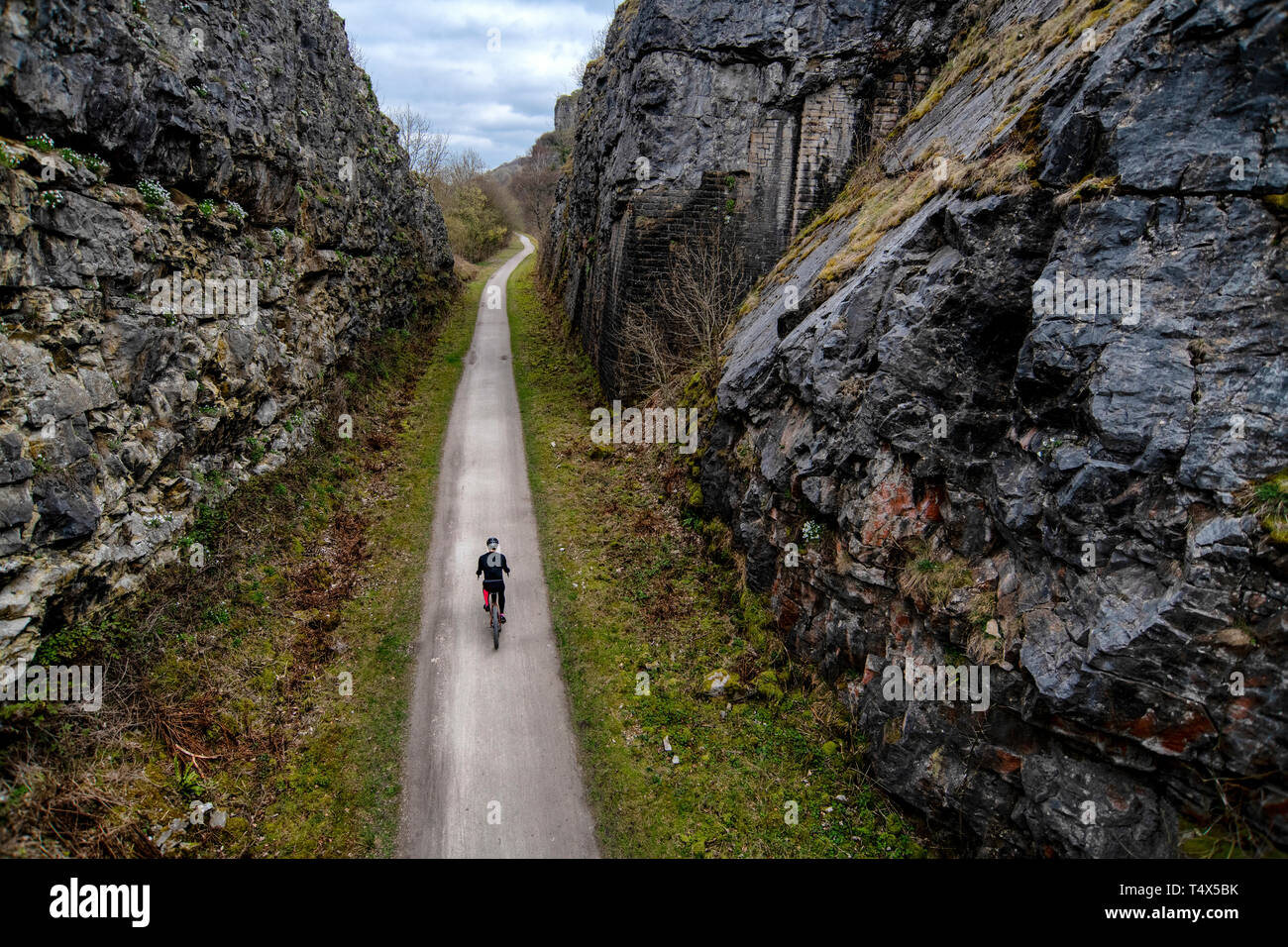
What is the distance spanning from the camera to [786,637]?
1191cm

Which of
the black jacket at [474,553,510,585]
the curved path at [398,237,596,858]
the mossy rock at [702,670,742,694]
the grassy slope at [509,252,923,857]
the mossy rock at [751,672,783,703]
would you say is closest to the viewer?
the curved path at [398,237,596,858]

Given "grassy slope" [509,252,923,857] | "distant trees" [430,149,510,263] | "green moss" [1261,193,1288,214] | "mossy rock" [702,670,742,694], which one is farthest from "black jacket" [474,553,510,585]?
"distant trees" [430,149,510,263]

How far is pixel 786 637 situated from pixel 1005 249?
7381 millimetres

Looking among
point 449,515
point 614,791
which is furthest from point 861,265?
point 449,515

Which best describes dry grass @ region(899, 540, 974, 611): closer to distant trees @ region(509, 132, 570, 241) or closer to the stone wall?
the stone wall

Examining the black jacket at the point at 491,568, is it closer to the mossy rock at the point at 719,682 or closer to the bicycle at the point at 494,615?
the bicycle at the point at 494,615

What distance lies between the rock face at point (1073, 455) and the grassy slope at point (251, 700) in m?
7.85

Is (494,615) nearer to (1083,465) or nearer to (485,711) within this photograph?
(485,711)

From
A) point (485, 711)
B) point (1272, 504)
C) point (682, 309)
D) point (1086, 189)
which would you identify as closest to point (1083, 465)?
point (1272, 504)

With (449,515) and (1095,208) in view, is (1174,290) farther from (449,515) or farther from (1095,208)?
(449,515)

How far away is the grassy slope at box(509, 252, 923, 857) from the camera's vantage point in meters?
9.24

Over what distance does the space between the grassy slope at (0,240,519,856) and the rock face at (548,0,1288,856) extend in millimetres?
7849

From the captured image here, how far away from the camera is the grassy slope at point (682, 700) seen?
9.24 m
